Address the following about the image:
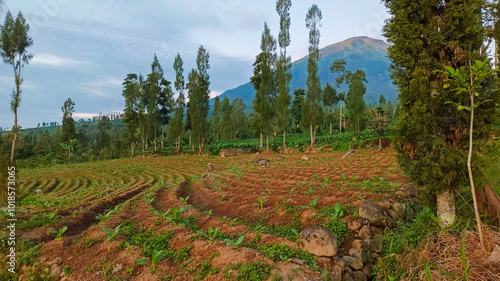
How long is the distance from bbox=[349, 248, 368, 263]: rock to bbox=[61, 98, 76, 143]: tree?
180 ft

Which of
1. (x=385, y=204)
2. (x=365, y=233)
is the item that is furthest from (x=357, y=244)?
(x=385, y=204)

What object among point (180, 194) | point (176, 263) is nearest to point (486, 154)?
point (176, 263)

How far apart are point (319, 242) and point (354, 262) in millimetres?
650

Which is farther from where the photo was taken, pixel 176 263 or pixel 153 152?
pixel 153 152

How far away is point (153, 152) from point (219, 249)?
38.8 meters

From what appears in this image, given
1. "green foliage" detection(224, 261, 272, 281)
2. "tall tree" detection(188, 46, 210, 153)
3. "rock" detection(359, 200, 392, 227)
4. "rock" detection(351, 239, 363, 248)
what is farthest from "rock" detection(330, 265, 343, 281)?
"tall tree" detection(188, 46, 210, 153)

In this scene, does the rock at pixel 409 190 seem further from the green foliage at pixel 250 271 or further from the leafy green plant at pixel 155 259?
the leafy green plant at pixel 155 259

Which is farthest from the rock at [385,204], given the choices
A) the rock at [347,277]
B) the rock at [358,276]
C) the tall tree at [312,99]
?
the tall tree at [312,99]

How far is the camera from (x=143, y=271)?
14.3 feet

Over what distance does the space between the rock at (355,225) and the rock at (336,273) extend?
4.25ft

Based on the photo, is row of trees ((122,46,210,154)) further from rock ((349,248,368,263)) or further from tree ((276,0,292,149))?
rock ((349,248,368,263))

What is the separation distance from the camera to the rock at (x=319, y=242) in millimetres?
4508

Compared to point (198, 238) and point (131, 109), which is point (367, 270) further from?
point (131, 109)

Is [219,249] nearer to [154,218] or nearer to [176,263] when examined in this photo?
[176,263]
